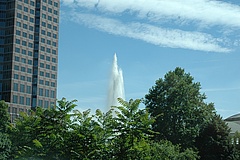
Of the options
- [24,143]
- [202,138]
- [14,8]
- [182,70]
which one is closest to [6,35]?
[14,8]

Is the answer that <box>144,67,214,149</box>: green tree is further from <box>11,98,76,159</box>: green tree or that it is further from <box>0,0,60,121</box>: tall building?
<box>0,0,60,121</box>: tall building

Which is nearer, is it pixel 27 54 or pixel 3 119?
pixel 3 119

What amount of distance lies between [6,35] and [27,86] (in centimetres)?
1691

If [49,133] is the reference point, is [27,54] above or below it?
A: above

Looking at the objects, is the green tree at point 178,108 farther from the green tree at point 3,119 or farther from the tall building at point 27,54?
the tall building at point 27,54

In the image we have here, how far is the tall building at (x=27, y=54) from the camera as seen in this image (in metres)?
143

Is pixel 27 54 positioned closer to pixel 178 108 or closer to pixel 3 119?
pixel 3 119

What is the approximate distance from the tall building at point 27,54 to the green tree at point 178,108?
66.6 m

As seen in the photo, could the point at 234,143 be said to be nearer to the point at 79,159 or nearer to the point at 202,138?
the point at 202,138

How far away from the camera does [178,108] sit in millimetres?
79125

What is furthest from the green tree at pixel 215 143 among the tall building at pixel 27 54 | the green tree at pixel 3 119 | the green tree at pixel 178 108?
the tall building at pixel 27 54

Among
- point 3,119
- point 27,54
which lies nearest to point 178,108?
point 3,119

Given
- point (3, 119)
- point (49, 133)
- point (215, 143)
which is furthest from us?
point (3, 119)

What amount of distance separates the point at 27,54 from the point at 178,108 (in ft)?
262
